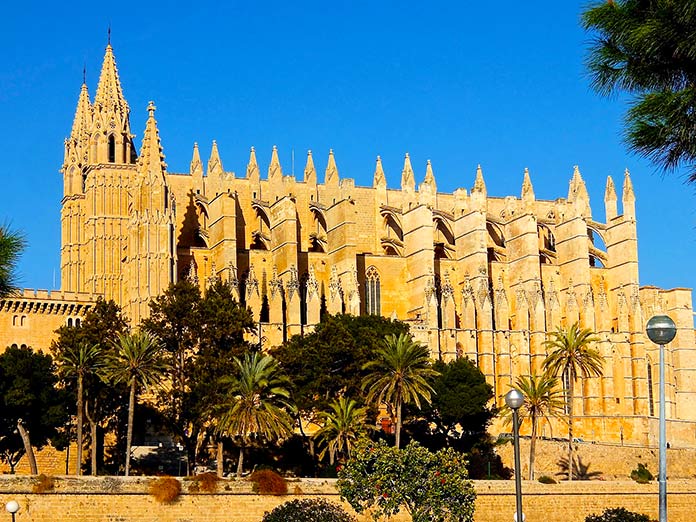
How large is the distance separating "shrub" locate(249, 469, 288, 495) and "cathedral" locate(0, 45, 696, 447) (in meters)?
22.2

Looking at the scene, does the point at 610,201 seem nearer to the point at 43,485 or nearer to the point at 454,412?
the point at 454,412

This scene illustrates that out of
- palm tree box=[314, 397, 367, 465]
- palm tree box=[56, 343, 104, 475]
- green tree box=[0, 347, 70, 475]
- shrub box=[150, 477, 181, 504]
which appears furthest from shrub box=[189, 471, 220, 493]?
green tree box=[0, 347, 70, 475]

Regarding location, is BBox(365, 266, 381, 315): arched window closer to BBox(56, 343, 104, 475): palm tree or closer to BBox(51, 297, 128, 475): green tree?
BBox(51, 297, 128, 475): green tree

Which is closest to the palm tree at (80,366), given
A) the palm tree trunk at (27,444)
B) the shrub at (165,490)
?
the palm tree trunk at (27,444)

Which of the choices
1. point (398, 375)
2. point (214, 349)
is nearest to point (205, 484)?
point (398, 375)

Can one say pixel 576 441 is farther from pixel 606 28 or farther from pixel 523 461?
pixel 606 28

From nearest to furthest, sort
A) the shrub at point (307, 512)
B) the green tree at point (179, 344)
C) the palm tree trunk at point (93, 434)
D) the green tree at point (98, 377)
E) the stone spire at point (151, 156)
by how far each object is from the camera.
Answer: the shrub at point (307, 512) → the palm tree trunk at point (93, 434) → the green tree at point (98, 377) → the green tree at point (179, 344) → the stone spire at point (151, 156)

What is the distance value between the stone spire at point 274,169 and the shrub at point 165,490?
1567 inches

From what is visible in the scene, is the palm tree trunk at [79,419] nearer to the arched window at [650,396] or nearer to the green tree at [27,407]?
the green tree at [27,407]

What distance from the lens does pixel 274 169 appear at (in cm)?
7800

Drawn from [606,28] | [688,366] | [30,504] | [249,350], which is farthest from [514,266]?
[606,28]

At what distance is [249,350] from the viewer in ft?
174

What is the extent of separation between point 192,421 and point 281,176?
101ft

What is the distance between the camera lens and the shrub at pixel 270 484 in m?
40.5
